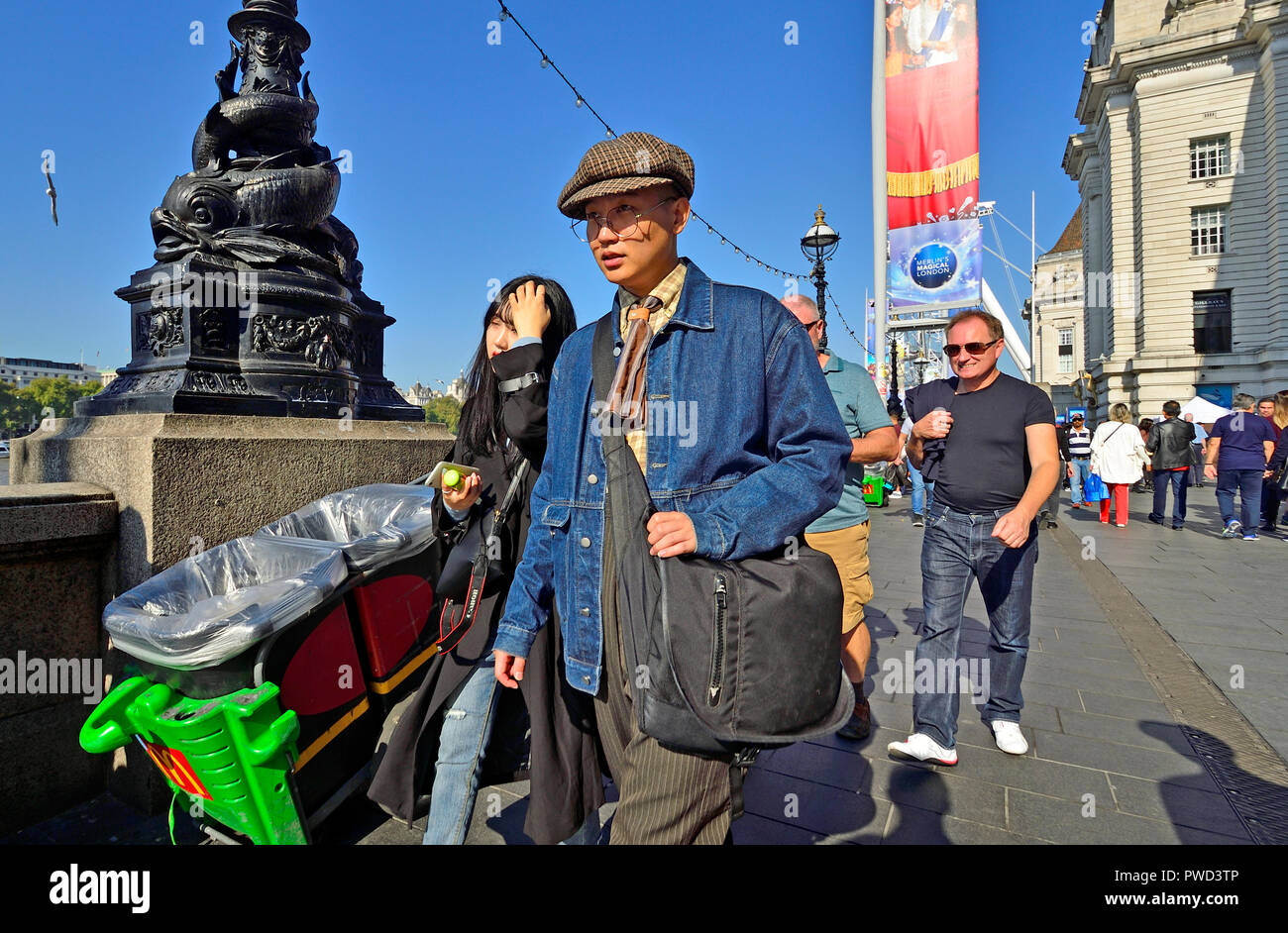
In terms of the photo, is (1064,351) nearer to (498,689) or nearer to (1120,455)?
(1120,455)

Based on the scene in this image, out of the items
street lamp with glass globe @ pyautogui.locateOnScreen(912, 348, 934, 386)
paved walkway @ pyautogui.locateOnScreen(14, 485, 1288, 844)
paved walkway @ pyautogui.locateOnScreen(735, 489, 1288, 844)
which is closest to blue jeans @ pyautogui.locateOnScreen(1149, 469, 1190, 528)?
paved walkway @ pyautogui.locateOnScreen(14, 485, 1288, 844)

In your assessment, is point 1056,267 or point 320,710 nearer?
point 320,710

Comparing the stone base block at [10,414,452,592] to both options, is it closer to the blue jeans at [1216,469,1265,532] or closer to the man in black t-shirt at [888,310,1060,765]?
the man in black t-shirt at [888,310,1060,765]

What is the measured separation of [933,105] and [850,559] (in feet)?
37.7

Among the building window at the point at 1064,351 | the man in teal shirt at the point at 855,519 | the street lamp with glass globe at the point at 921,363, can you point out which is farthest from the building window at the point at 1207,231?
the man in teal shirt at the point at 855,519

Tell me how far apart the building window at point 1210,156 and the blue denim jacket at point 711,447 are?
43.0 meters

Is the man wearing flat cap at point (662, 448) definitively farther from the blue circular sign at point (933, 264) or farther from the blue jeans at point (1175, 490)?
the blue circular sign at point (933, 264)

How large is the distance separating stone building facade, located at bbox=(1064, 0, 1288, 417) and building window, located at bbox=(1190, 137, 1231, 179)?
0.05 meters

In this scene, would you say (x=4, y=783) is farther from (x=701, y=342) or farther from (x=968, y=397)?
(x=968, y=397)

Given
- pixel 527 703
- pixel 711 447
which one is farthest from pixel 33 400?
pixel 711 447

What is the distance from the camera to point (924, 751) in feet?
10.4
